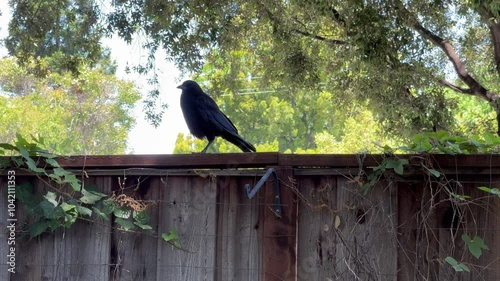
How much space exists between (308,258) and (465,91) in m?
10.9

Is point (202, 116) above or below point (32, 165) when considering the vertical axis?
Answer: above

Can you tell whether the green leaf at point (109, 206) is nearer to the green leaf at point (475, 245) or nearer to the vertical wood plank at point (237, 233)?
the vertical wood plank at point (237, 233)

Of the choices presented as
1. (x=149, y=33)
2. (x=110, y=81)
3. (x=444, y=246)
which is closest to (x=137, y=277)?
(x=444, y=246)

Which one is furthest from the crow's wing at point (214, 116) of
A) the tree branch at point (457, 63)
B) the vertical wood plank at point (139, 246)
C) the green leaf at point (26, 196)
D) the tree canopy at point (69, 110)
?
the tree canopy at point (69, 110)

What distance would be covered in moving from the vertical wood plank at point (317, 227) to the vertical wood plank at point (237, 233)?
0.20 m

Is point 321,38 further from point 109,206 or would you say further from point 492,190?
point 492,190

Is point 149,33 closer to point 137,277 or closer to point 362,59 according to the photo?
point 362,59

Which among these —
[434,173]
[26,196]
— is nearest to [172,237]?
[26,196]

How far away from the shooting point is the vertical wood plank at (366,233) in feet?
10.5

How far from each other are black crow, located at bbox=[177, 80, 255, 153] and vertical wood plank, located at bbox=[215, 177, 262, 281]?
9.32ft

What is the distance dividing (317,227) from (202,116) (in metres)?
3.76

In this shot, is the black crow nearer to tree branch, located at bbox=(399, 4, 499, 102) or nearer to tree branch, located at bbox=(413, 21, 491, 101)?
tree branch, located at bbox=(399, 4, 499, 102)

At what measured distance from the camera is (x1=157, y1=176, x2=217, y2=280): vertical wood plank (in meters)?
3.34

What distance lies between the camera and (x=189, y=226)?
337 cm
